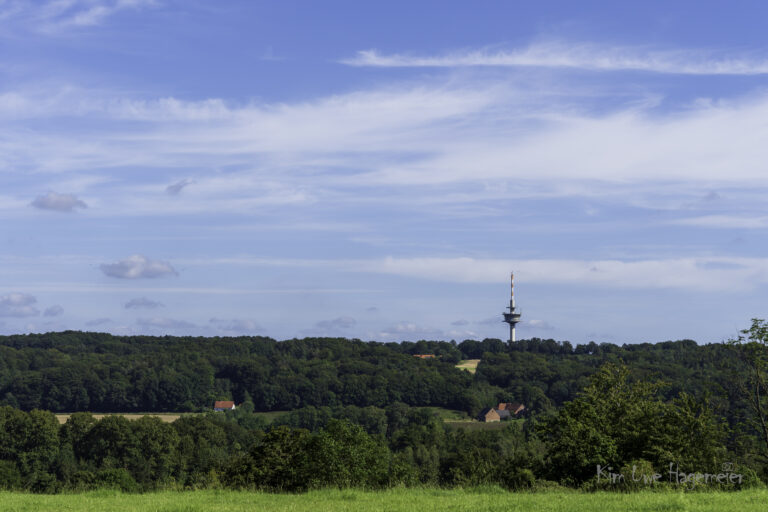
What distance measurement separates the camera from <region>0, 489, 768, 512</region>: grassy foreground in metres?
19.7

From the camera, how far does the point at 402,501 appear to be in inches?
861

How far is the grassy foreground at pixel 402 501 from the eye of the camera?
19688mm

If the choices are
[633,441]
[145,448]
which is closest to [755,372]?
[633,441]

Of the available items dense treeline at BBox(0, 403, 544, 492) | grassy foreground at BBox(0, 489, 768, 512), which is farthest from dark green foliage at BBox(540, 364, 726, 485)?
dense treeline at BBox(0, 403, 544, 492)

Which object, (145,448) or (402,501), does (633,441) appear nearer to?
(402,501)

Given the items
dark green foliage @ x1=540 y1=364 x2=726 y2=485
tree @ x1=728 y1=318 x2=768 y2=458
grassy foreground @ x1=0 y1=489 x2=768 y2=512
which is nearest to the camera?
grassy foreground @ x1=0 y1=489 x2=768 y2=512

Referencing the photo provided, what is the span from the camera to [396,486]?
1031 inches

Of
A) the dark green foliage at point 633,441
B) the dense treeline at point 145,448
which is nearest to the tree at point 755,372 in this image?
the dark green foliage at point 633,441

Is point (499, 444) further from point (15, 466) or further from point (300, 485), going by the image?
point (300, 485)

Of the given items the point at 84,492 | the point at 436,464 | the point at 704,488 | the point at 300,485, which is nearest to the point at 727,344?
the point at 704,488

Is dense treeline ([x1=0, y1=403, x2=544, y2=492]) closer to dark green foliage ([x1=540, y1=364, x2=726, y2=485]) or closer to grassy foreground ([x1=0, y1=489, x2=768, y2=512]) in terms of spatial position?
grassy foreground ([x1=0, y1=489, x2=768, y2=512])

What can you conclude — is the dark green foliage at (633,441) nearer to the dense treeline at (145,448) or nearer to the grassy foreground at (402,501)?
the grassy foreground at (402,501)

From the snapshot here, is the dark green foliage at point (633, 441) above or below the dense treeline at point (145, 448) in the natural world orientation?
above

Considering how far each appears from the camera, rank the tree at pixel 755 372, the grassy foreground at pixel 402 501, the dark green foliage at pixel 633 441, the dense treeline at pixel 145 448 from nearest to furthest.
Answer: the grassy foreground at pixel 402 501 → the dark green foliage at pixel 633 441 → the tree at pixel 755 372 → the dense treeline at pixel 145 448
